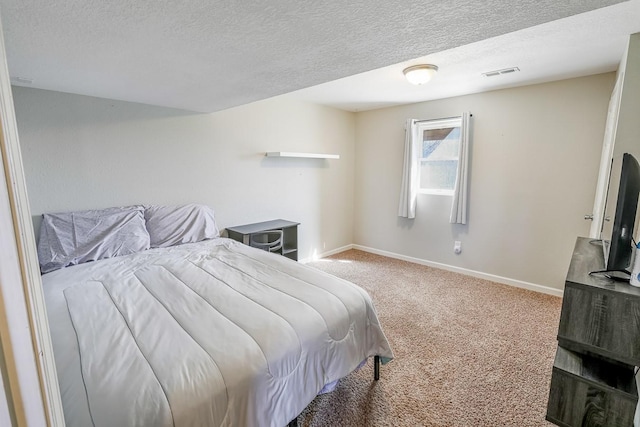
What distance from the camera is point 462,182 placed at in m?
3.64

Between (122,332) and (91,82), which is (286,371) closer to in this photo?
(122,332)

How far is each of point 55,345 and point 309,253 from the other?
3.36 meters

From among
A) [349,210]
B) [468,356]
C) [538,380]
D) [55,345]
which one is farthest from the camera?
[349,210]

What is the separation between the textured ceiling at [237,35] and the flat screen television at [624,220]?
810 millimetres

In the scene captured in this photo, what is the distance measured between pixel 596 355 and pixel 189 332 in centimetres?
207

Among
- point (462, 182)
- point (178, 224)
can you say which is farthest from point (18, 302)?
point (462, 182)

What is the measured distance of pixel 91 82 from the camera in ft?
6.67

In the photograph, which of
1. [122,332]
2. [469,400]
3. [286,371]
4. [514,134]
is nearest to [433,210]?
[514,134]

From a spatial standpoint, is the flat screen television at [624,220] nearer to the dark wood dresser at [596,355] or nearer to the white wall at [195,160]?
the dark wood dresser at [596,355]

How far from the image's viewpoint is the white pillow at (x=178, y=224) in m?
2.70

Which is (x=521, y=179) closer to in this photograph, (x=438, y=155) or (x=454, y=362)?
(x=438, y=155)

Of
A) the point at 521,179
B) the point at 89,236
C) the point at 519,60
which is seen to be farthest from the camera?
the point at 521,179

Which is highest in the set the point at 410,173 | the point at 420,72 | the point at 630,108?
the point at 420,72

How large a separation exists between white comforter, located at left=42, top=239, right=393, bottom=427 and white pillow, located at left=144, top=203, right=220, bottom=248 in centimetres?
60
